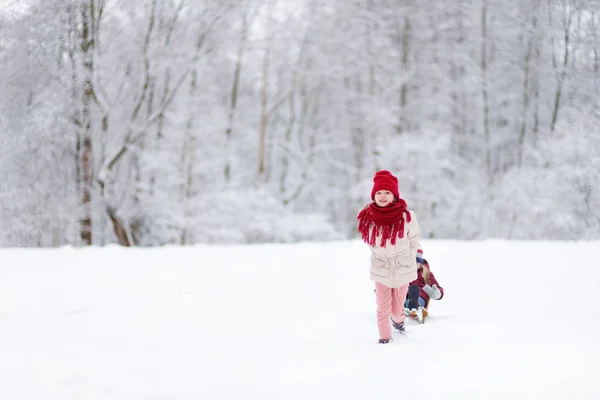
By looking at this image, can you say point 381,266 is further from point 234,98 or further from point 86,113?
point 234,98

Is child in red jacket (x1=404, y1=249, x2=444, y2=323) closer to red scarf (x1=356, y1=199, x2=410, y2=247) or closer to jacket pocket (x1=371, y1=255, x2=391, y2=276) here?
jacket pocket (x1=371, y1=255, x2=391, y2=276)

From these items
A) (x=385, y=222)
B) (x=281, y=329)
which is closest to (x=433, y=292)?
(x=385, y=222)

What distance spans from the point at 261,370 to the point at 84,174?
973cm

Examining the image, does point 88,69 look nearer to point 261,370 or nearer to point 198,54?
→ point 198,54

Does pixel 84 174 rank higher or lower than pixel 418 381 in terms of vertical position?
higher

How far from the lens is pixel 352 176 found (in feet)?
65.6

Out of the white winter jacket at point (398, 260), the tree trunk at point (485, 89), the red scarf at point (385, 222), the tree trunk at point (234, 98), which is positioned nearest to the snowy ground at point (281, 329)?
the white winter jacket at point (398, 260)

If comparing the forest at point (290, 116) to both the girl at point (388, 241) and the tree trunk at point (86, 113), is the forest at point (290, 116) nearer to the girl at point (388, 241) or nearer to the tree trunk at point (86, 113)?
the tree trunk at point (86, 113)

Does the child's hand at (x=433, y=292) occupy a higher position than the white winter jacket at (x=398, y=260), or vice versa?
the white winter jacket at (x=398, y=260)

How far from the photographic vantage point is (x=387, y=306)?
11.9 ft

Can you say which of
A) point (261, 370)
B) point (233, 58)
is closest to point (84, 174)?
point (233, 58)

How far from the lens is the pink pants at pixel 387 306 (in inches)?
141

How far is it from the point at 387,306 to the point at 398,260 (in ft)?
1.18

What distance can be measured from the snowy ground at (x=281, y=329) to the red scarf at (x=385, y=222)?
0.78m
